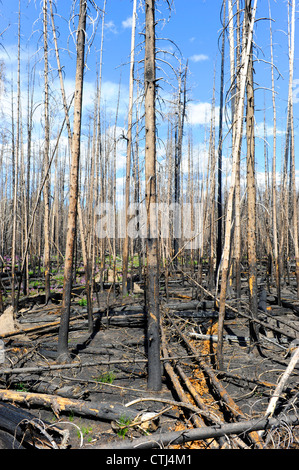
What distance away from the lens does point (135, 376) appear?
458 cm

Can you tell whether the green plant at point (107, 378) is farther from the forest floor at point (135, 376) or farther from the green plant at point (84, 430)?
the green plant at point (84, 430)

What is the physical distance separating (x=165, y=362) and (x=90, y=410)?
5.12 ft

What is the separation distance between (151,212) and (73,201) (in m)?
1.65

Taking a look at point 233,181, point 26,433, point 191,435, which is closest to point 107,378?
point 26,433

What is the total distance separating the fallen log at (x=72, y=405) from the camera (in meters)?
3.29

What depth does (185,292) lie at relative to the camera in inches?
401

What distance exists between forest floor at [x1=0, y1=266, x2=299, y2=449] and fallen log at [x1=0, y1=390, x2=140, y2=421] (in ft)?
0.04

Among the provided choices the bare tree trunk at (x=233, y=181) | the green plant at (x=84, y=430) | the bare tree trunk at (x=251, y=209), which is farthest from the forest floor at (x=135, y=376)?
the bare tree trunk at (x=233, y=181)

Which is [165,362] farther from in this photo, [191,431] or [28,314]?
[28,314]

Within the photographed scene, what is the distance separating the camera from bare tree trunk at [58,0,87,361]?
4945mm

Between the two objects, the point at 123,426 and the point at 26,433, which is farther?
the point at 123,426

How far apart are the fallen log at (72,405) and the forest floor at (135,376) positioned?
0.01 m

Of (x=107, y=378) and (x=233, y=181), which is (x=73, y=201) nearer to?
(x=233, y=181)

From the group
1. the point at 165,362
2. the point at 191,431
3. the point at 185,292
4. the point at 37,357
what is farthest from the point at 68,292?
the point at 185,292
